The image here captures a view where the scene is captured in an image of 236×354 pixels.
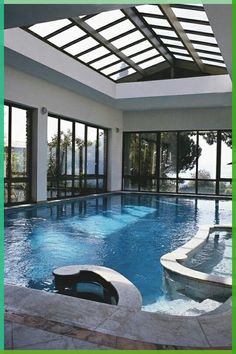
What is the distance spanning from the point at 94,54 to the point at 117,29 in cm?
138

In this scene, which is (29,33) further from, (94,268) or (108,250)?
(94,268)

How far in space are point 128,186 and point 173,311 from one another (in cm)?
1267

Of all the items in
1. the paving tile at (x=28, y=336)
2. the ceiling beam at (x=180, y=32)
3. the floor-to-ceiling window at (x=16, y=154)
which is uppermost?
the ceiling beam at (x=180, y=32)

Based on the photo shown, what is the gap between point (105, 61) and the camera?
36.4 feet

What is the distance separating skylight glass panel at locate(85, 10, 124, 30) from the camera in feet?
27.3

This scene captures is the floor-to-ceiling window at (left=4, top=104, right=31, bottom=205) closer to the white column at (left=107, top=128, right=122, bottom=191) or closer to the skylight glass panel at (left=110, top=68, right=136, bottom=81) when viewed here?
the skylight glass panel at (left=110, top=68, right=136, bottom=81)

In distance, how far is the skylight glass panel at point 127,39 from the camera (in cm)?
978

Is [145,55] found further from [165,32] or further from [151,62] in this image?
[165,32]

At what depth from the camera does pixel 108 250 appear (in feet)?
17.8

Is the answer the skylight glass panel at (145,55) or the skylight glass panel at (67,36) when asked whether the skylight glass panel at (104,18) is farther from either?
the skylight glass panel at (145,55)

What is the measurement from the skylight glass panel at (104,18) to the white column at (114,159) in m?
6.47

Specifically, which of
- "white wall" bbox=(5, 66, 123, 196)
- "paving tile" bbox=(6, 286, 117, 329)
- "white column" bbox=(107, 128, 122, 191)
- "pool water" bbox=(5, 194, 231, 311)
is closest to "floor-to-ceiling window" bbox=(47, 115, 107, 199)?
"white column" bbox=(107, 128, 122, 191)

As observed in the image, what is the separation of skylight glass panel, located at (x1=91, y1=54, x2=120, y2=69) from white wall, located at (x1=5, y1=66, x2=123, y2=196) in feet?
4.49

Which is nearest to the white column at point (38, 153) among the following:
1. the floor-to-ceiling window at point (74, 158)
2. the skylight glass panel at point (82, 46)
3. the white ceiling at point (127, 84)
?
the floor-to-ceiling window at point (74, 158)
